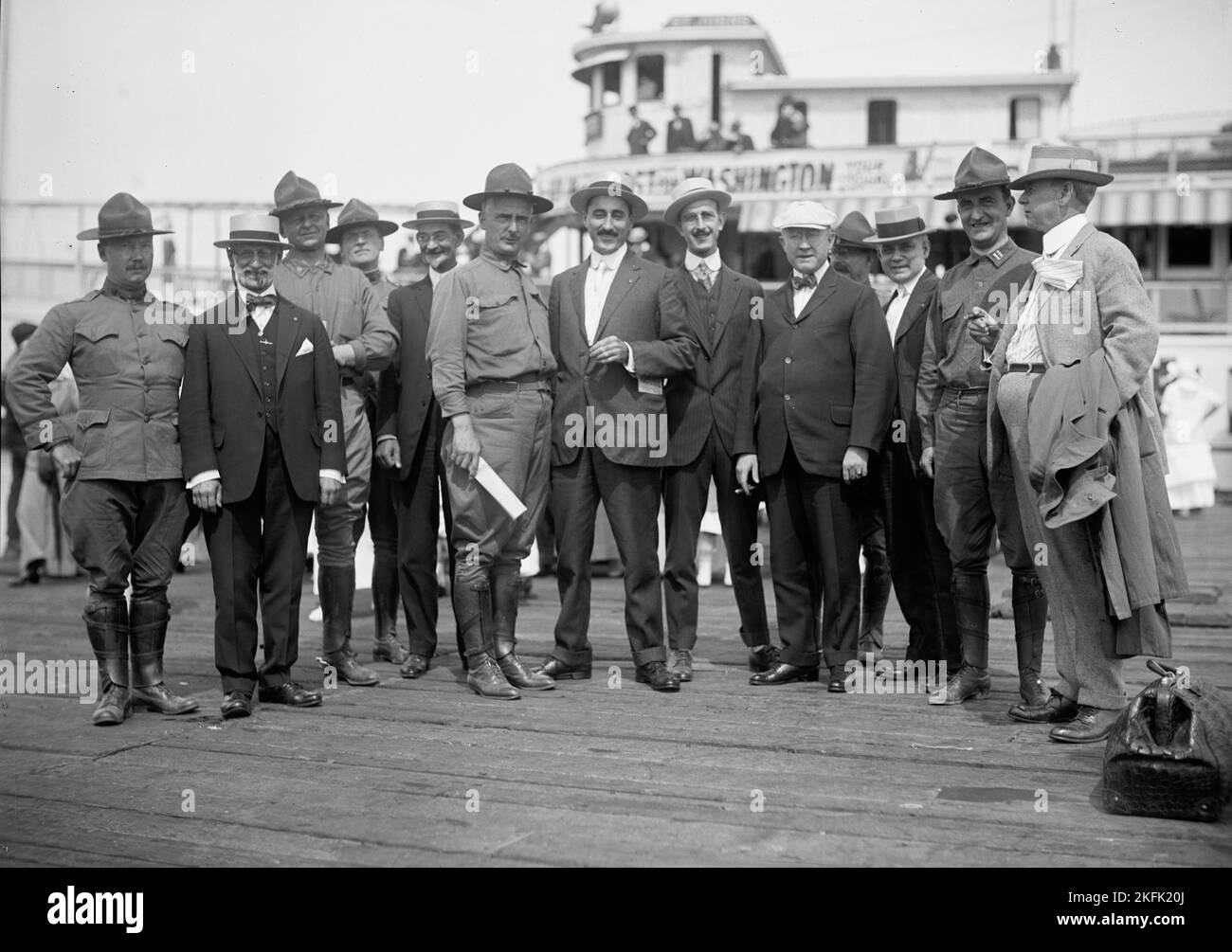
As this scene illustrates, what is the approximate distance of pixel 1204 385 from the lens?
22.2 m

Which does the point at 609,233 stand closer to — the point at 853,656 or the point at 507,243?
the point at 507,243

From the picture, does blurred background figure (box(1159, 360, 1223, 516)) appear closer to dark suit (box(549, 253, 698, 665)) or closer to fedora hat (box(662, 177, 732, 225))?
fedora hat (box(662, 177, 732, 225))

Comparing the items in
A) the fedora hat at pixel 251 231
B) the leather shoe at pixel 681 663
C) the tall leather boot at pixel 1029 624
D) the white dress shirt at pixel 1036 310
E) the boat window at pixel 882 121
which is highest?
the boat window at pixel 882 121

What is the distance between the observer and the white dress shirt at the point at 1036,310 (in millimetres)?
5453

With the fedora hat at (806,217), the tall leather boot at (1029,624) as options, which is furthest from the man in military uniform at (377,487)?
the tall leather boot at (1029,624)

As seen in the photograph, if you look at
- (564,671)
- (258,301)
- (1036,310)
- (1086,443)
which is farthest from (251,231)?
(1086,443)

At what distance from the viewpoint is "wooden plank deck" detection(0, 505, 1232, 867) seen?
157 inches

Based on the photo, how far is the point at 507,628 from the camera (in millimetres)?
6617

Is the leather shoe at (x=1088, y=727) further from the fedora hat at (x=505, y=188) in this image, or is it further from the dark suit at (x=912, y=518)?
the fedora hat at (x=505, y=188)

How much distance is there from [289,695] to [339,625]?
680 mm

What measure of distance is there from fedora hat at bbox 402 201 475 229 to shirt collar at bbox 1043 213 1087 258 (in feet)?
10.9

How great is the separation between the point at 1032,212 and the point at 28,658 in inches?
230

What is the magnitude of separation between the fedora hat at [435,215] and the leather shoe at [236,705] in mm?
2768
